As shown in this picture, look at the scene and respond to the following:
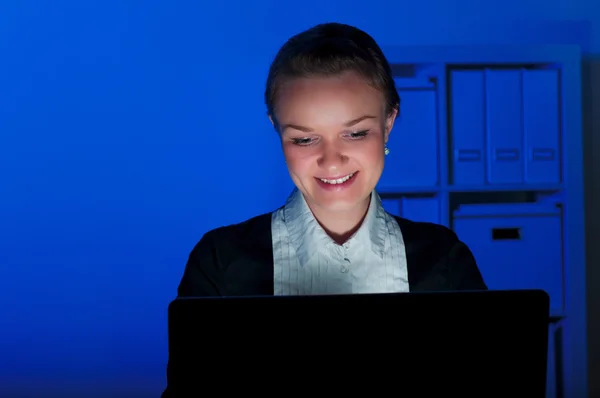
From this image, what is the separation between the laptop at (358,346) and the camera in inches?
22.3

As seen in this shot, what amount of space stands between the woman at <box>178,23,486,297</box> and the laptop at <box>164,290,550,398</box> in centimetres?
48

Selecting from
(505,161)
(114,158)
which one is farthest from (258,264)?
(114,158)

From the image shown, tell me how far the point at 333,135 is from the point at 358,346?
0.51 m

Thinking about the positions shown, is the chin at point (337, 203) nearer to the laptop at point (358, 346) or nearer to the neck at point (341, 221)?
the neck at point (341, 221)

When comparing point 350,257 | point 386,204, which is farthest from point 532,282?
point 350,257

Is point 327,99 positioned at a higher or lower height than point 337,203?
higher

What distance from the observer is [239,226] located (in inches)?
46.1

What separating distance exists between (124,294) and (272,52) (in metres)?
1.16

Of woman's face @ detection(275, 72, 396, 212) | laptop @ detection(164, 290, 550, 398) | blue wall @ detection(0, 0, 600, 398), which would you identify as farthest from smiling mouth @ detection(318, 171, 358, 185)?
blue wall @ detection(0, 0, 600, 398)

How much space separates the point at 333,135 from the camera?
1.03 metres

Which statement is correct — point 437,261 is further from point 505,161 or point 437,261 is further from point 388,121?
point 505,161

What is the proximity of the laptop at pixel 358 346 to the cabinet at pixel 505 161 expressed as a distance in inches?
70.4

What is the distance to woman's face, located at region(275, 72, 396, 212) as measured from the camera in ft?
3.36

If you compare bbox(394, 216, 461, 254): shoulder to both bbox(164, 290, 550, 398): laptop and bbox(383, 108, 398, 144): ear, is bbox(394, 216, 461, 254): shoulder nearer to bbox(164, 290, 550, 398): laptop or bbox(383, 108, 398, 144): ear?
bbox(383, 108, 398, 144): ear
